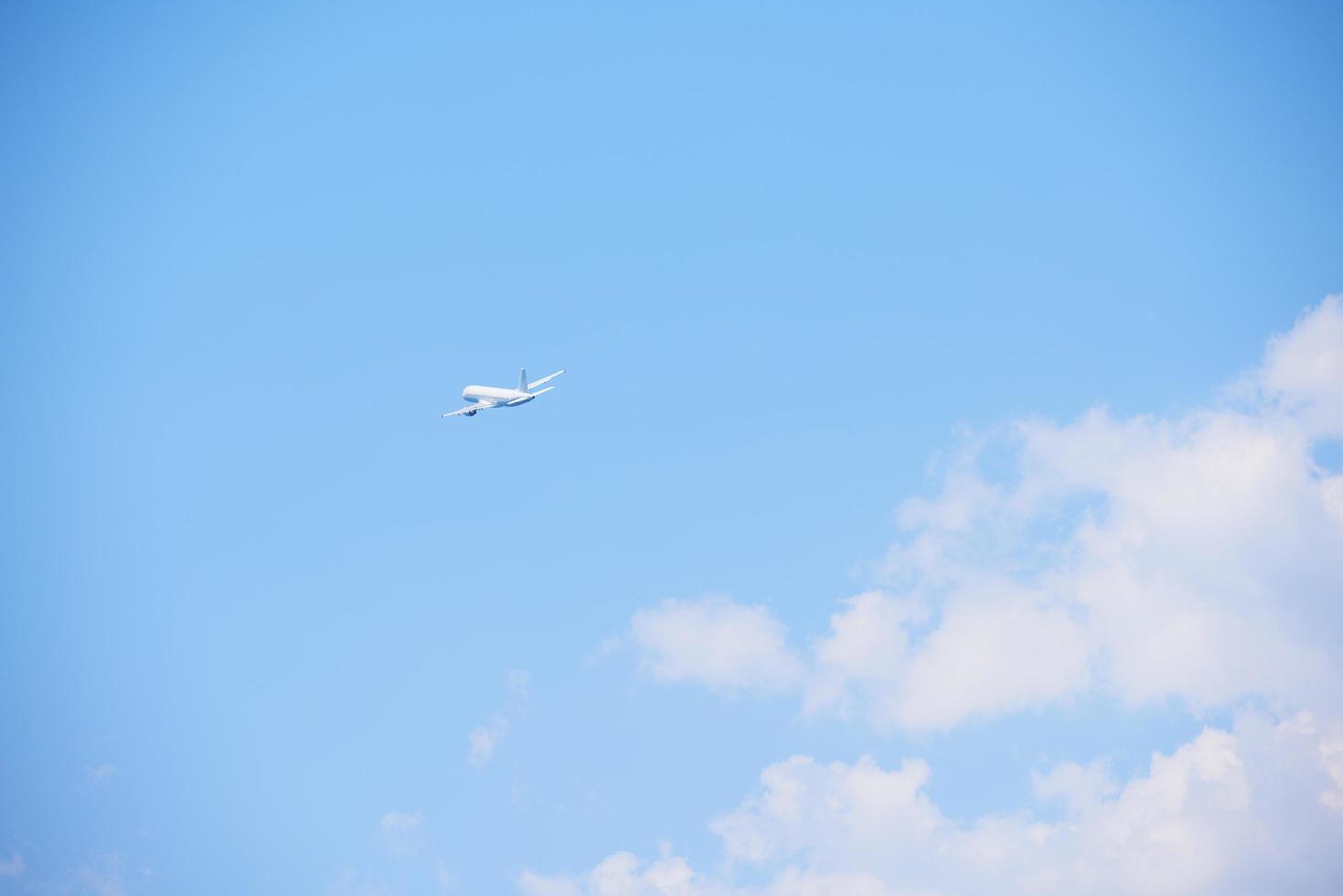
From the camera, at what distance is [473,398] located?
160 metres

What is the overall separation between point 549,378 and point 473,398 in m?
14.4

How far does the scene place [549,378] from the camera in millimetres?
157625
